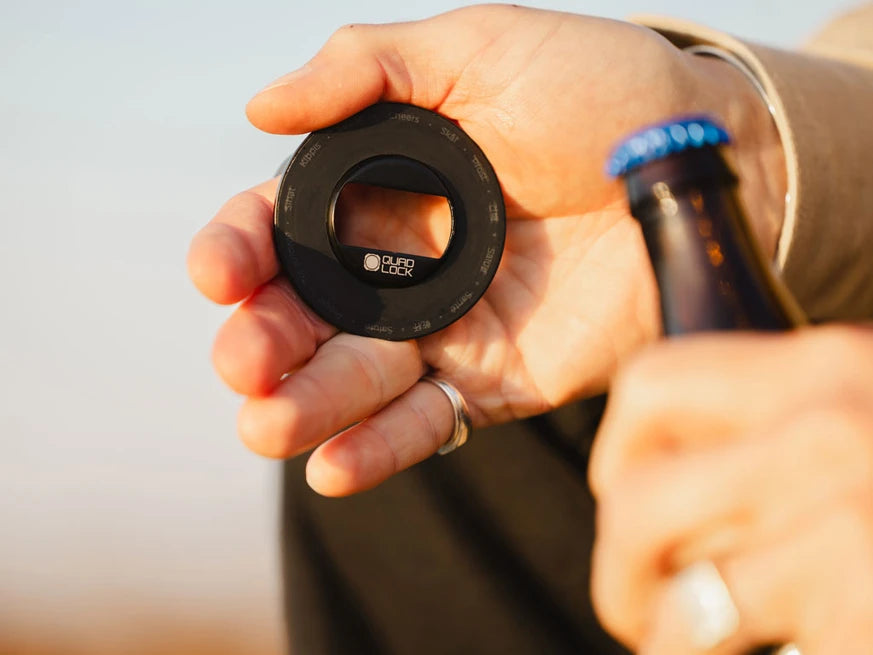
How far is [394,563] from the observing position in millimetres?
2219

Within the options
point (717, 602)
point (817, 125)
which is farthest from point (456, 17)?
point (717, 602)

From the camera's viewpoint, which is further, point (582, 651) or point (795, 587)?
point (582, 651)

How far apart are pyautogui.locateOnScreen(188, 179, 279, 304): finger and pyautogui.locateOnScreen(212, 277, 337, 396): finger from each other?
41 mm

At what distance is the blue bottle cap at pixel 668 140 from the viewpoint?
0.91 m

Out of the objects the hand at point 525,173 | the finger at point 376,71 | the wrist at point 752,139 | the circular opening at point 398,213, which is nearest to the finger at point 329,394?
the hand at point 525,173

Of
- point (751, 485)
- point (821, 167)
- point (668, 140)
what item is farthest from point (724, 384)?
point (821, 167)

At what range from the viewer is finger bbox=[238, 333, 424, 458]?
1.35 metres

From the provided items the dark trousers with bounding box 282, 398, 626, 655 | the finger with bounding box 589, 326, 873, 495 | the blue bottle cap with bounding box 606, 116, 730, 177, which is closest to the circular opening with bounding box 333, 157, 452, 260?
the dark trousers with bounding box 282, 398, 626, 655

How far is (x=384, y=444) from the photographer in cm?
154

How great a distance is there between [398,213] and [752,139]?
998 millimetres

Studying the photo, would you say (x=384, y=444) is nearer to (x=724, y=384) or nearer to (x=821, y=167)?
(x=724, y=384)

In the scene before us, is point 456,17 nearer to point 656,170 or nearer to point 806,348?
point 656,170

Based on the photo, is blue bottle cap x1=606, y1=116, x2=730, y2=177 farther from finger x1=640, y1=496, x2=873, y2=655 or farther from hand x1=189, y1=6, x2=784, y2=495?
hand x1=189, y1=6, x2=784, y2=495

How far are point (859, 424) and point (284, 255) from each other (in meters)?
1.19
